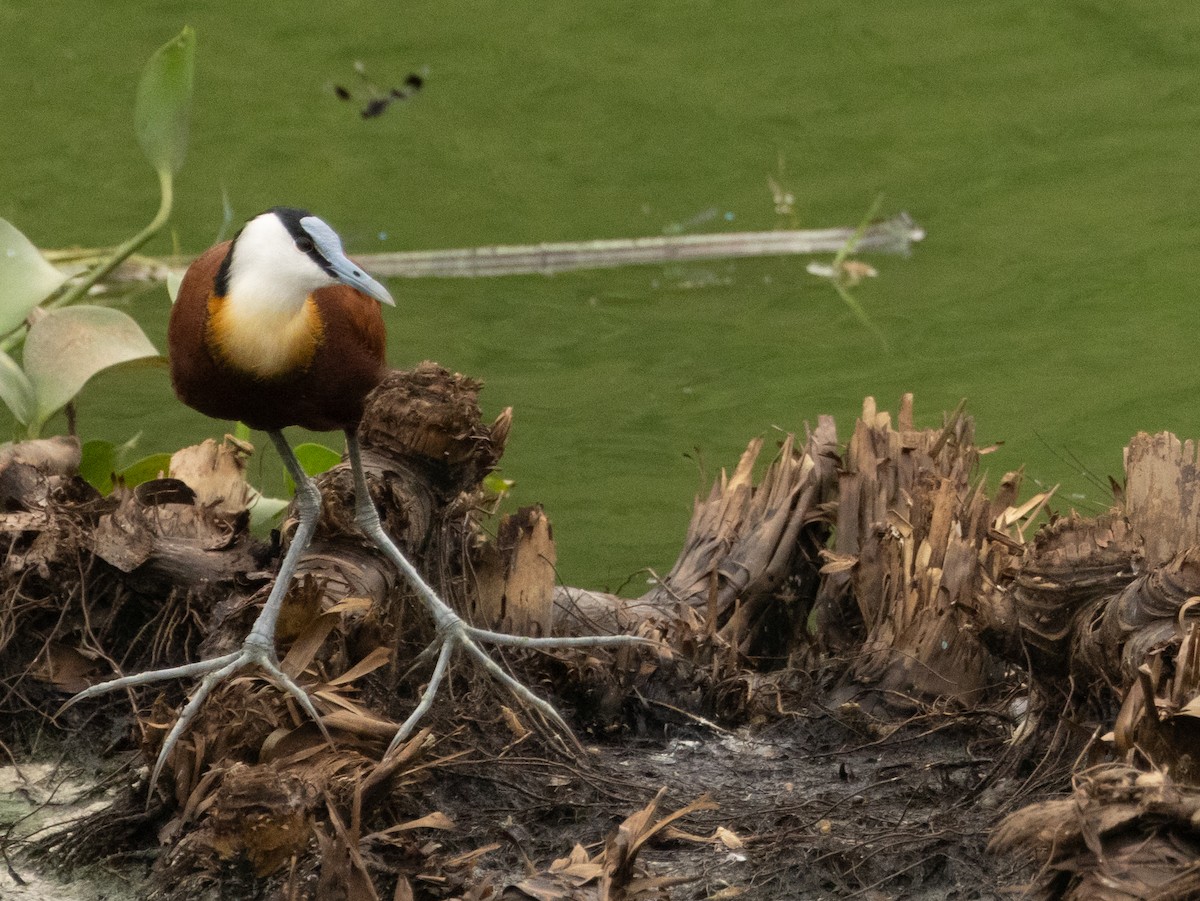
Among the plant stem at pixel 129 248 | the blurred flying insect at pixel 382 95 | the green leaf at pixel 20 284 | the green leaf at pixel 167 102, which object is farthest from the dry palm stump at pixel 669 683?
the blurred flying insect at pixel 382 95

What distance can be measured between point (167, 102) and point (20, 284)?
51 cm

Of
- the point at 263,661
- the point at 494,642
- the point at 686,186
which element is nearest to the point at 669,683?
the point at 494,642

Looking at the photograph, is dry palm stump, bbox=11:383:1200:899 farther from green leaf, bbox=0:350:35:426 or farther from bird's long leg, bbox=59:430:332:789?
green leaf, bbox=0:350:35:426

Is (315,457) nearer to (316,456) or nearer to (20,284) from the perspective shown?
(316,456)

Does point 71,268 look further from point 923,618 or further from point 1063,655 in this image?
point 1063,655

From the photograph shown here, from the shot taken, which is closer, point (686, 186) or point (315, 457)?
point (315, 457)

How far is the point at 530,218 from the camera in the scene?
6.38m

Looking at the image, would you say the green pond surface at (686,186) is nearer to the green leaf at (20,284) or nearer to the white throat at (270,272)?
the green leaf at (20,284)

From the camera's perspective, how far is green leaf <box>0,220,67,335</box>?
144 inches

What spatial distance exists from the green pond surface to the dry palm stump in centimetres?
129

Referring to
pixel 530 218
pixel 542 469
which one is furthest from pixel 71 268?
pixel 530 218

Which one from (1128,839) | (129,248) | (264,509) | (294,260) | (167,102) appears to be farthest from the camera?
(129,248)

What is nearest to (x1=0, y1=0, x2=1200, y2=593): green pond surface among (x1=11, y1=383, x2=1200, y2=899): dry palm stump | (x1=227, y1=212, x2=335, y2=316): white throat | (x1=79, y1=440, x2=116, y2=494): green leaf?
(x1=79, y1=440, x2=116, y2=494): green leaf

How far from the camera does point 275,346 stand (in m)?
2.53
